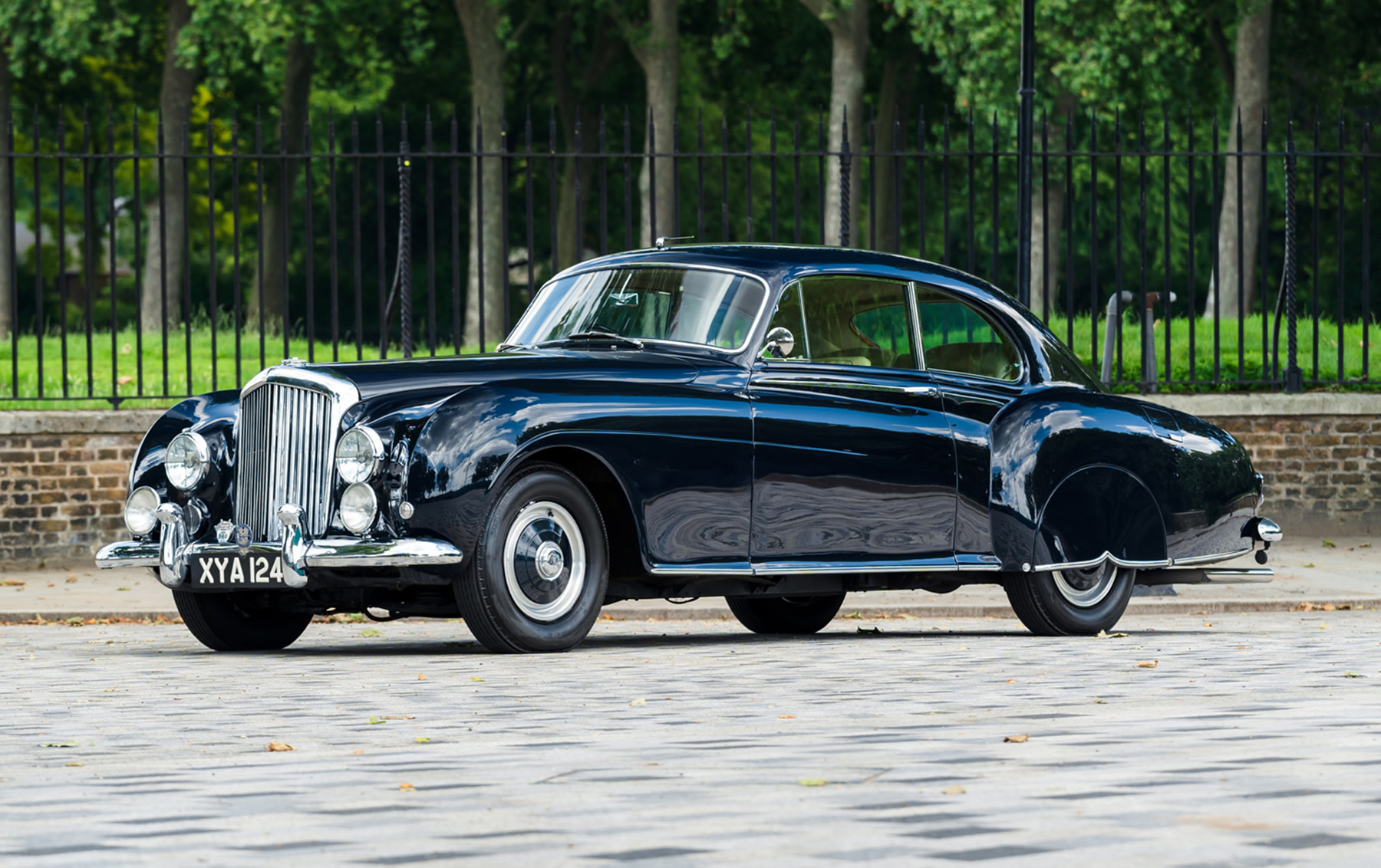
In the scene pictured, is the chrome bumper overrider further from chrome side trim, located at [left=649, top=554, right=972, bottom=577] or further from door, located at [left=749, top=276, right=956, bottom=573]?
door, located at [left=749, top=276, right=956, bottom=573]

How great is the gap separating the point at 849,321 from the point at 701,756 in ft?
13.9

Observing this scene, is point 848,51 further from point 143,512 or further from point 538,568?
point 538,568

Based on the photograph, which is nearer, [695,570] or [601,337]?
[695,570]

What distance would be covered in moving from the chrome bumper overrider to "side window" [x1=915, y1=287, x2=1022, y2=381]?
8.54ft

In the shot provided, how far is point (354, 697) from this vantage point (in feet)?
23.7

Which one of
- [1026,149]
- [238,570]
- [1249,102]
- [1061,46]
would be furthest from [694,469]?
[1249,102]

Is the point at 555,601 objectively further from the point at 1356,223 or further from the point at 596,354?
the point at 1356,223

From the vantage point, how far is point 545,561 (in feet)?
27.7

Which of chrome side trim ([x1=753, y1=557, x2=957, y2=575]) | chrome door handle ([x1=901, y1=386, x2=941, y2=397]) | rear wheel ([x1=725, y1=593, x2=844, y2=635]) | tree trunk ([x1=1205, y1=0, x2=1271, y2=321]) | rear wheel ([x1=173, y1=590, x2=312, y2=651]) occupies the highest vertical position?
tree trunk ([x1=1205, y1=0, x2=1271, y2=321])

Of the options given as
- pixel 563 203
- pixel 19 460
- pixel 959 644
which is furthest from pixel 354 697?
pixel 563 203

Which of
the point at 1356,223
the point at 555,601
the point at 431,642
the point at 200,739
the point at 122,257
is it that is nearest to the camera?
the point at 200,739

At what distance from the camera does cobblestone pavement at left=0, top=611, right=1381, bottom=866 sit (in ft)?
13.8

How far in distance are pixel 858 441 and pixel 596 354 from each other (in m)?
1.18

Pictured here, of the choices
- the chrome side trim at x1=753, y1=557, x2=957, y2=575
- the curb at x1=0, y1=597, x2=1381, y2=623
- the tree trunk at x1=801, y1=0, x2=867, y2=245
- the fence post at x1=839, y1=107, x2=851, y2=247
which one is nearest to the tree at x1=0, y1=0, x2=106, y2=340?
the tree trunk at x1=801, y1=0, x2=867, y2=245
